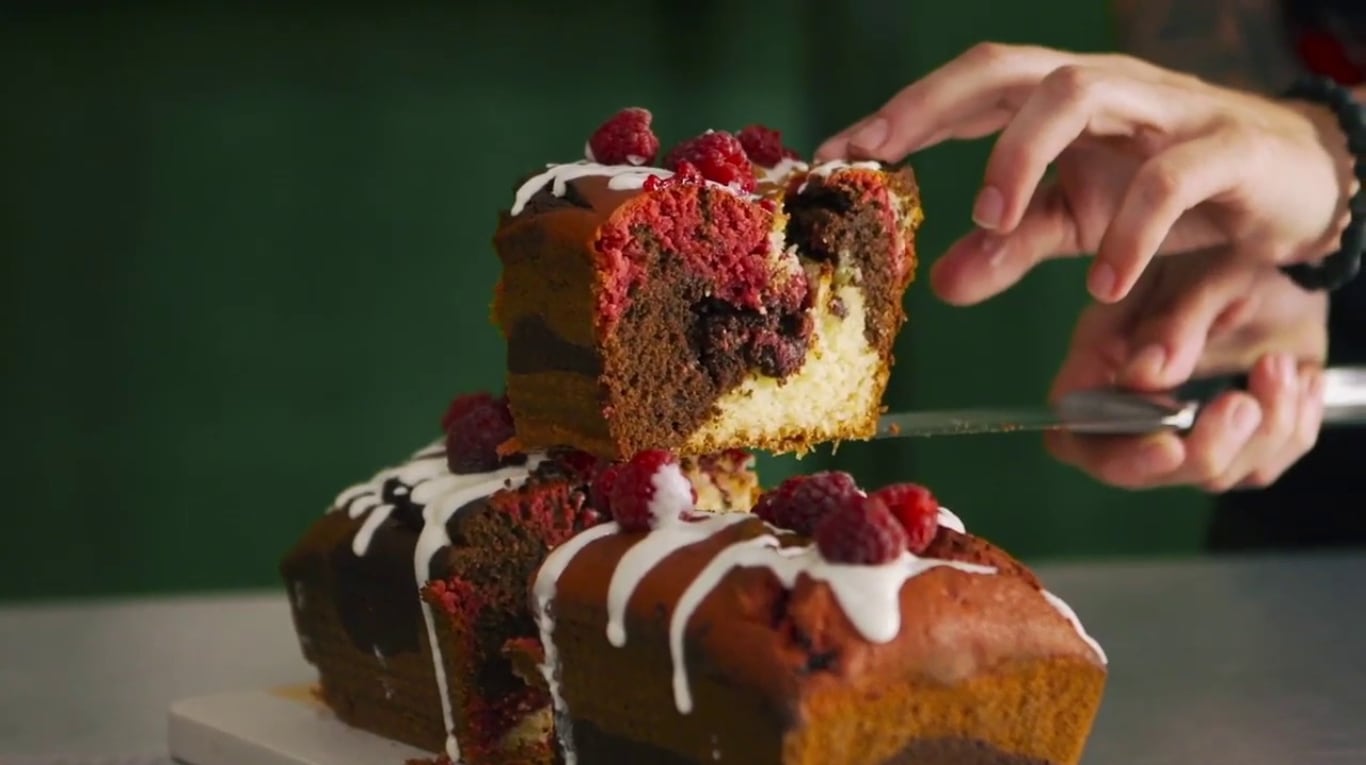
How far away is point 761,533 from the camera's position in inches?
77.6

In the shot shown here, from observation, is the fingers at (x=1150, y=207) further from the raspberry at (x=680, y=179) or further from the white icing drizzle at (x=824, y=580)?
the white icing drizzle at (x=824, y=580)

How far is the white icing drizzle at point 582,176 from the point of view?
7.20 feet

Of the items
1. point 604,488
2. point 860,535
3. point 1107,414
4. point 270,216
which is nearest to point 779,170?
point 604,488

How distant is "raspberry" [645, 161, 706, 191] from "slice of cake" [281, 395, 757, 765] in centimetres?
39

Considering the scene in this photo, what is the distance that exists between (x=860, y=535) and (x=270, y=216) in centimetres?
322

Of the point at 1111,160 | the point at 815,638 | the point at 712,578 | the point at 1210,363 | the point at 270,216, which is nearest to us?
the point at 815,638

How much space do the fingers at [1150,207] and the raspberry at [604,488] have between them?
879 mm

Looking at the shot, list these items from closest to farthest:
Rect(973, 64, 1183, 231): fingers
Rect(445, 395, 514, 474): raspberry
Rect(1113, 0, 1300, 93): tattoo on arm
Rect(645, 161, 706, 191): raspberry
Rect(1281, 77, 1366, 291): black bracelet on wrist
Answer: Rect(645, 161, 706, 191): raspberry
Rect(445, 395, 514, 474): raspberry
Rect(973, 64, 1183, 231): fingers
Rect(1281, 77, 1366, 291): black bracelet on wrist
Rect(1113, 0, 1300, 93): tattoo on arm

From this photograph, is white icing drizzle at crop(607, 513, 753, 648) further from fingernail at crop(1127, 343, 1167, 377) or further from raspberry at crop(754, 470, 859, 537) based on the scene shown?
fingernail at crop(1127, 343, 1167, 377)

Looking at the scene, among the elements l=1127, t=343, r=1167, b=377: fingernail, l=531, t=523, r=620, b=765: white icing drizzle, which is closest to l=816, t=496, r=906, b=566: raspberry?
l=531, t=523, r=620, b=765: white icing drizzle

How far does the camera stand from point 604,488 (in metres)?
2.21

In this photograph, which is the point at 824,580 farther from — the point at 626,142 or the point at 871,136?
the point at 871,136

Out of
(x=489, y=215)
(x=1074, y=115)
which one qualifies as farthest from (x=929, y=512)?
(x=489, y=215)

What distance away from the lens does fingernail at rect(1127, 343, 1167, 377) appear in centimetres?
325
